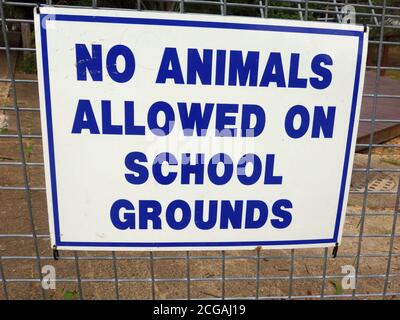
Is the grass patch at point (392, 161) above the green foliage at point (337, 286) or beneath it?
beneath

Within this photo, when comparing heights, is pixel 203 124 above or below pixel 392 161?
above

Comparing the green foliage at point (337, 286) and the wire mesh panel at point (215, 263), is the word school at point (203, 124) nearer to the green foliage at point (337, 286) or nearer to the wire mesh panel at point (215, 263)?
the wire mesh panel at point (215, 263)

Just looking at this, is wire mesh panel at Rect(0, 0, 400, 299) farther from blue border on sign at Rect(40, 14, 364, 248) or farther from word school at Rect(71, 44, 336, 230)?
word school at Rect(71, 44, 336, 230)

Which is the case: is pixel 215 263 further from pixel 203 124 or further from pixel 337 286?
pixel 203 124

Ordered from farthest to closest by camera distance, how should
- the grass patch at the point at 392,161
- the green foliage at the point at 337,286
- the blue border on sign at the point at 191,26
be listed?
1. the grass patch at the point at 392,161
2. the green foliage at the point at 337,286
3. the blue border on sign at the point at 191,26

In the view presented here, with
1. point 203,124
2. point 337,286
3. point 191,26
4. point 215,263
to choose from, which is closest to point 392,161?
point 337,286

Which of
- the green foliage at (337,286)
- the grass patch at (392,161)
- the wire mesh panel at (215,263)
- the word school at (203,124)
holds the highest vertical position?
the word school at (203,124)

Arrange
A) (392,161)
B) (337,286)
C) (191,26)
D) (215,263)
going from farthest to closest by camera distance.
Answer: (392,161), (215,263), (337,286), (191,26)

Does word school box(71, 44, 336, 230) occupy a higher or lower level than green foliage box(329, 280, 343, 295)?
higher

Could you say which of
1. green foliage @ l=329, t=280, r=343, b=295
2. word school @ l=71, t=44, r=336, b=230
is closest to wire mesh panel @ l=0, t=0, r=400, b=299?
green foliage @ l=329, t=280, r=343, b=295

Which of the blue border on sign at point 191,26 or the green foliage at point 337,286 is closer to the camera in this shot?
the blue border on sign at point 191,26

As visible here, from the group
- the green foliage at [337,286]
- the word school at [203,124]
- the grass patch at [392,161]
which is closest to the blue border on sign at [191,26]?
the word school at [203,124]

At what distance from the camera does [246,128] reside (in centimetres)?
146

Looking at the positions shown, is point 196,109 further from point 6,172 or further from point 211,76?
point 6,172
